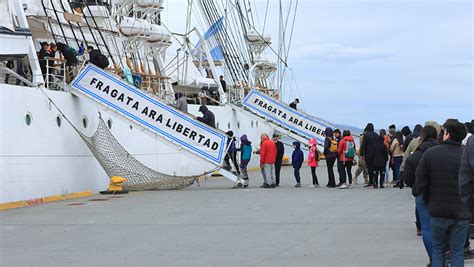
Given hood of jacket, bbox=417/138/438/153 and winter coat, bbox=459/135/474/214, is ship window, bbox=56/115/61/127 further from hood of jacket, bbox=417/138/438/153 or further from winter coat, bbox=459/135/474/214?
winter coat, bbox=459/135/474/214

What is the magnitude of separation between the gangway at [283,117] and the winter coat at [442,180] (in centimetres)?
3091

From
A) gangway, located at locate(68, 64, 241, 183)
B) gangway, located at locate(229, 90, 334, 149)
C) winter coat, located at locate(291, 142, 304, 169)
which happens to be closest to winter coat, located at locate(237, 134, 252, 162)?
gangway, located at locate(68, 64, 241, 183)

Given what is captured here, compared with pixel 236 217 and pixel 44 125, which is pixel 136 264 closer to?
pixel 236 217

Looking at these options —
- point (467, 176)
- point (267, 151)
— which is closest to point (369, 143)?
point (267, 151)

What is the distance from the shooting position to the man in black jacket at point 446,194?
27.5 feet

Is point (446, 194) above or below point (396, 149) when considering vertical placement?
below

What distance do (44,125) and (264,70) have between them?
3512 centimetres

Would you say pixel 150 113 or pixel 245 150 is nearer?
pixel 150 113

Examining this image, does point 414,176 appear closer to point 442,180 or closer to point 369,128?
point 442,180

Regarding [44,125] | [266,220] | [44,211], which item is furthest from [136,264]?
[44,125]

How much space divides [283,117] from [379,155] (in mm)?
17634

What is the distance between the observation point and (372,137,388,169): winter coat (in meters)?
23.4

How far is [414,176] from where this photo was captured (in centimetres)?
1013

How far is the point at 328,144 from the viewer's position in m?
24.0
